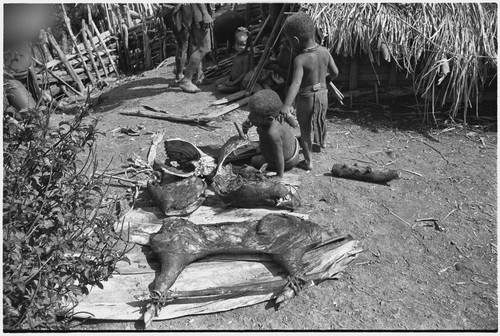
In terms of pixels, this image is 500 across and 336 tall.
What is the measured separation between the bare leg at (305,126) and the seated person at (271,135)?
12 cm

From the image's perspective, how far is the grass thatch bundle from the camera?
7.42 m

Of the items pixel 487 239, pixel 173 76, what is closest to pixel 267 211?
pixel 487 239

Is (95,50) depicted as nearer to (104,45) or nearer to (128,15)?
(104,45)

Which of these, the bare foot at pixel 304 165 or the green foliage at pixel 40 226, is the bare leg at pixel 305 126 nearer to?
the bare foot at pixel 304 165

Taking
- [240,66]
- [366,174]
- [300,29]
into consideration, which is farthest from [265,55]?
[366,174]

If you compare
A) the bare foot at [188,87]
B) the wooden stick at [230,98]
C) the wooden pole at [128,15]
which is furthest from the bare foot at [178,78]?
the wooden pole at [128,15]

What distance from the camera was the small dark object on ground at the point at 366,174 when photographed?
6.00 meters

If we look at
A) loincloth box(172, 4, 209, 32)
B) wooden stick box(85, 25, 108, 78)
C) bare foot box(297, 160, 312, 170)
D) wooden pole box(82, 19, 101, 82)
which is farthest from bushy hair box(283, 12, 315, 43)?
wooden stick box(85, 25, 108, 78)

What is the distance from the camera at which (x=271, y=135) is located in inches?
226

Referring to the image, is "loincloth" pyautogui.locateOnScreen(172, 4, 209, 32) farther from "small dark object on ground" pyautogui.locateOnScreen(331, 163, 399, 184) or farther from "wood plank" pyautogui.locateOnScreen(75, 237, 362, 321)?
"wood plank" pyautogui.locateOnScreen(75, 237, 362, 321)

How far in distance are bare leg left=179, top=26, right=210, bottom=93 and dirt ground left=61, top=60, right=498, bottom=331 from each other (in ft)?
0.68

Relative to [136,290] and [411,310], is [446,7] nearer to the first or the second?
[411,310]


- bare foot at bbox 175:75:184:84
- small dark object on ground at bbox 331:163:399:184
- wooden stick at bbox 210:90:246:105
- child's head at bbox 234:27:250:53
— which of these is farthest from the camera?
bare foot at bbox 175:75:184:84

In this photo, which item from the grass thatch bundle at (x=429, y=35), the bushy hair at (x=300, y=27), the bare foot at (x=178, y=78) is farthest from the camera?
the bare foot at (x=178, y=78)
